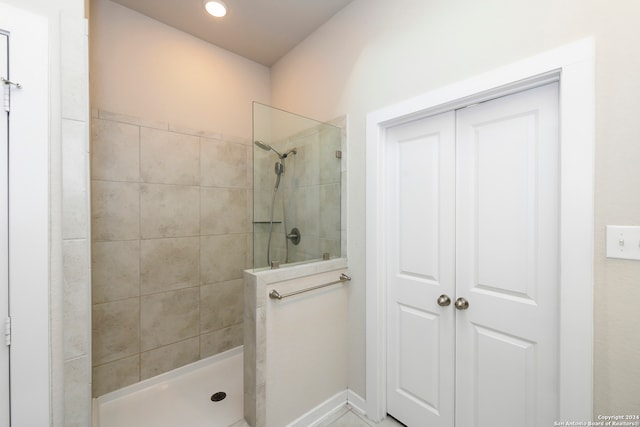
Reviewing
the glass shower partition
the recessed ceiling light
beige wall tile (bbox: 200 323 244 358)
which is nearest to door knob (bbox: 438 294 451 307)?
the glass shower partition

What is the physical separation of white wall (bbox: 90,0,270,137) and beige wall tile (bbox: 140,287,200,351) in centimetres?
142

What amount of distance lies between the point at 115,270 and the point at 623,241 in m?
2.74

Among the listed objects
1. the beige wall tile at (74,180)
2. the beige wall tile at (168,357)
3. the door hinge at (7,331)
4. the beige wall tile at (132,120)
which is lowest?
the beige wall tile at (168,357)

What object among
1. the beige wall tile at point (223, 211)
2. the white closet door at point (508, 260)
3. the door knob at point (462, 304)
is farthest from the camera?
the beige wall tile at point (223, 211)

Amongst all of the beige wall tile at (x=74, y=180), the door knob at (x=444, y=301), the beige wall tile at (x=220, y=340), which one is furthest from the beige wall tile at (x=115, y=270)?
the door knob at (x=444, y=301)

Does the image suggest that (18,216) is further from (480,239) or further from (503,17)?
(503,17)

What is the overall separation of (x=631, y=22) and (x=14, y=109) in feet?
7.22

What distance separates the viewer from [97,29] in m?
1.81

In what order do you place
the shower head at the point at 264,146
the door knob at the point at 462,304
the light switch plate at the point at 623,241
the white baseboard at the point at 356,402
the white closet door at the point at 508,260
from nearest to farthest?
the light switch plate at the point at 623,241
the white closet door at the point at 508,260
the door knob at the point at 462,304
the shower head at the point at 264,146
the white baseboard at the point at 356,402

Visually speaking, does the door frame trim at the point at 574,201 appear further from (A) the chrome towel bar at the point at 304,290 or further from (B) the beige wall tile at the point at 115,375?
(B) the beige wall tile at the point at 115,375

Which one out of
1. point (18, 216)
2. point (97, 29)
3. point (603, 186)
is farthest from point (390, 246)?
point (97, 29)

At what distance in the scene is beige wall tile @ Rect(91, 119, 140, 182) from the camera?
1812 millimetres

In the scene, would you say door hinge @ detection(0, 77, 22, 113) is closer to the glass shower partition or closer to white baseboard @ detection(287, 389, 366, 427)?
the glass shower partition

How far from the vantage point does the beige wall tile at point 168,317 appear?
6.63ft
